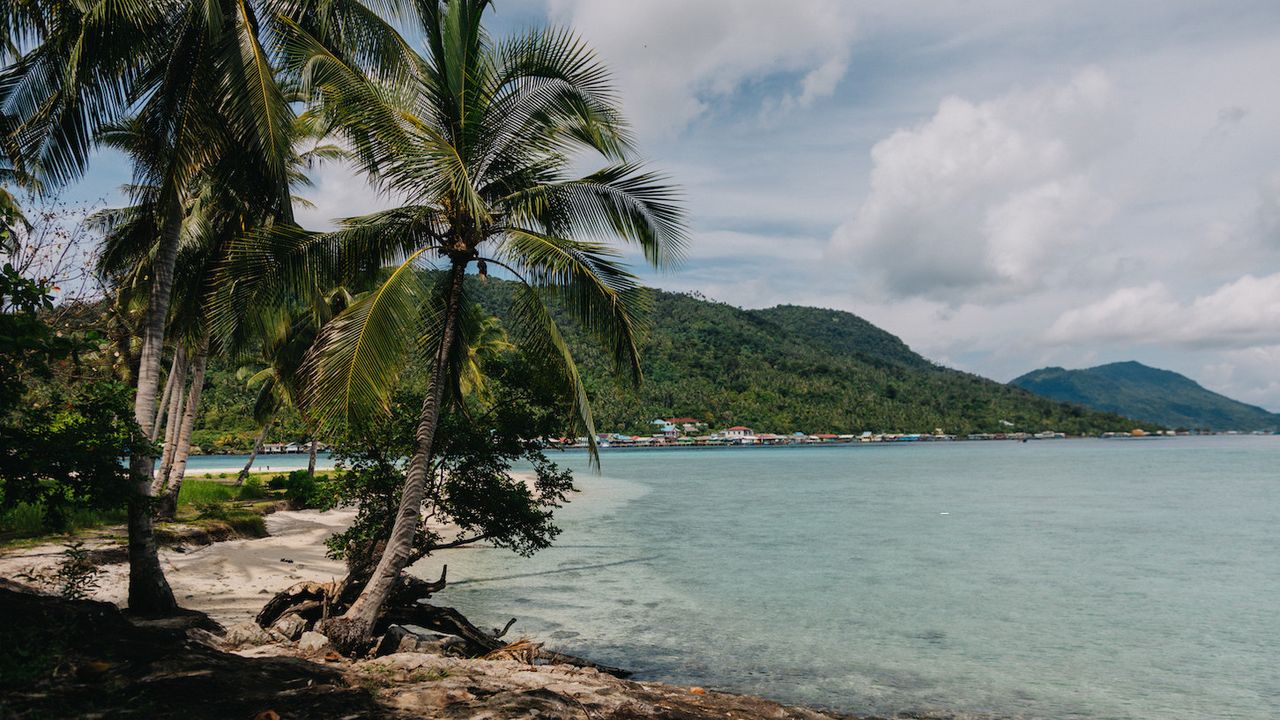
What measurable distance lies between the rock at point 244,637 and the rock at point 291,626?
0.65 feet

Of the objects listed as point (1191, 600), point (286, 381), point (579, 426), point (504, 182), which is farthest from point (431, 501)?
point (1191, 600)

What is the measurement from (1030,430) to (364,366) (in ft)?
647

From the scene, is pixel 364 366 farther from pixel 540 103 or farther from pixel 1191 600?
pixel 1191 600

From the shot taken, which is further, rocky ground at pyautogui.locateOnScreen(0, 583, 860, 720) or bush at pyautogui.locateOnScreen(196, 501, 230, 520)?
bush at pyautogui.locateOnScreen(196, 501, 230, 520)

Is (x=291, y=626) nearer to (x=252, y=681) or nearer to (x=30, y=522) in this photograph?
(x=252, y=681)

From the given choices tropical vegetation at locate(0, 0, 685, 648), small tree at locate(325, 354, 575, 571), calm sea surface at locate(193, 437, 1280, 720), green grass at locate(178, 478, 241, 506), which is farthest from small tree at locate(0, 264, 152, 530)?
green grass at locate(178, 478, 241, 506)

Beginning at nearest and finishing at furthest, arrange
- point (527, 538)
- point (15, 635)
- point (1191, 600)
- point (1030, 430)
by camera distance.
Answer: point (15, 635) → point (527, 538) → point (1191, 600) → point (1030, 430)

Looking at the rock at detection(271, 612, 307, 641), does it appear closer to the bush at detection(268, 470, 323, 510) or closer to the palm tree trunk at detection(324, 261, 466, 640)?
the palm tree trunk at detection(324, 261, 466, 640)

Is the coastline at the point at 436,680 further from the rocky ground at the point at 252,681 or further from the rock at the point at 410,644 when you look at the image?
the rock at the point at 410,644

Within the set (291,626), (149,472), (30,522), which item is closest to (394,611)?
(291,626)

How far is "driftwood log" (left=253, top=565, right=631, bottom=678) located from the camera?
9312 mm

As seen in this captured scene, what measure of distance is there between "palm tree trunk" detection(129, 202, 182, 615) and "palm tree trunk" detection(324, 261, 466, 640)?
199 cm

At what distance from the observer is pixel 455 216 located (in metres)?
8.15

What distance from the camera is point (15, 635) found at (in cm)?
599
